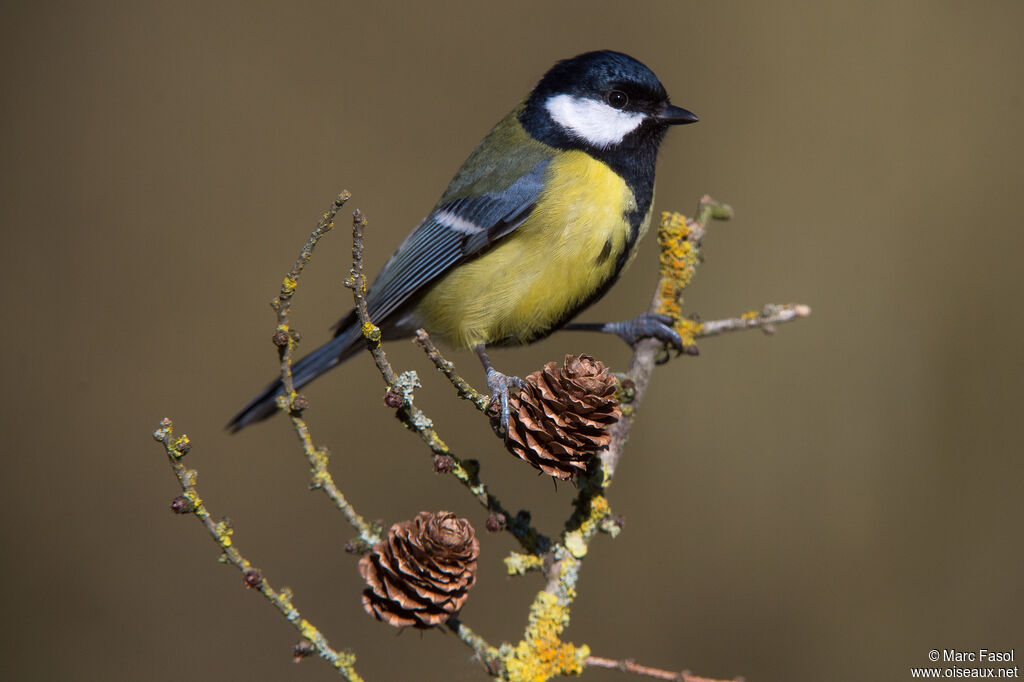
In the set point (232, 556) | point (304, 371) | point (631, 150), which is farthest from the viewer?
point (304, 371)

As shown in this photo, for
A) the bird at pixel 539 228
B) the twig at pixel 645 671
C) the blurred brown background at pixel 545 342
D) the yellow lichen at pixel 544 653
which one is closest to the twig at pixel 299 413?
the yellow lichen at pixel 544 653

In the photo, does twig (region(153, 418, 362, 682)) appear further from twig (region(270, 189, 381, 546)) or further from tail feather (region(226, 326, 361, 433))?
tail feather (region(226, 326, 361, 433))

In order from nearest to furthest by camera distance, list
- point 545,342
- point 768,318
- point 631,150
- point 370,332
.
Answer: point 370,332 → point 768,318 → point 631,150 → point 545,342

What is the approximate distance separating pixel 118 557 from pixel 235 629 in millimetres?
506

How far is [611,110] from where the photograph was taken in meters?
2.08

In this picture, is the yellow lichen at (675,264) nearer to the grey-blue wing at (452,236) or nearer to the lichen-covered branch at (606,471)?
the lichen-covered branch at (606,471)

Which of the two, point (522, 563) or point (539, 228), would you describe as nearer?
point (522, 563)

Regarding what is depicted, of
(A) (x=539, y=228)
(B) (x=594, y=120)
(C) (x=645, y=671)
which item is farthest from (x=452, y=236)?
(C) (x=645, y=671)

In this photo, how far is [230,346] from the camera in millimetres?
3066

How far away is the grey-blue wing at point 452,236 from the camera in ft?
6.45

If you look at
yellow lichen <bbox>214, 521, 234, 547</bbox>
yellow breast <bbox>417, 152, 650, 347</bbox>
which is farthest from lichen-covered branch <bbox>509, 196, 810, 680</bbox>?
yellow lichen <bbox>214, 521, 234, 547</bbox>

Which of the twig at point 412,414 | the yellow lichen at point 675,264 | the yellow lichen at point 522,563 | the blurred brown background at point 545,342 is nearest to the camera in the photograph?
the twig at point 412,414

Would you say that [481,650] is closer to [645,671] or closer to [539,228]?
[645,671]

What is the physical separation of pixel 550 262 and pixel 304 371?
2.61 feet
